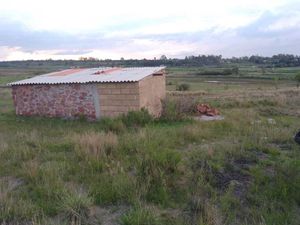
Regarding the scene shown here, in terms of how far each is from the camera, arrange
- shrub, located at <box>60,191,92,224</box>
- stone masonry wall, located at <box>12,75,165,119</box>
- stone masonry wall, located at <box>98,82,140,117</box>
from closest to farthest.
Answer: shrub, located at <box>60,191,92,224</box> < stone masonry wall, located at <box>98,82,140,117</box> < stone masonry wall, located at <box>12,75,165,119</box>

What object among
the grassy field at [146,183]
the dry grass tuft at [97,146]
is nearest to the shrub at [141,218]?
the grassy field at [146,183]

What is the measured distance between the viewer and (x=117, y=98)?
15.5m

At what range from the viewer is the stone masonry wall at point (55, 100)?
16.2 metres

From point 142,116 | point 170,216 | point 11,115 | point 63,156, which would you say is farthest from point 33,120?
point 170,216

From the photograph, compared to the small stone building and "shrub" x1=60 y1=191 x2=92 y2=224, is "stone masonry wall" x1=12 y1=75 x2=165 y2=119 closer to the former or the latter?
the small stone building

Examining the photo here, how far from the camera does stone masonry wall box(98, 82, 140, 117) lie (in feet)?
49.9

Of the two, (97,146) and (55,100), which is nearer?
(97,146)

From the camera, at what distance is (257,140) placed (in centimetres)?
936

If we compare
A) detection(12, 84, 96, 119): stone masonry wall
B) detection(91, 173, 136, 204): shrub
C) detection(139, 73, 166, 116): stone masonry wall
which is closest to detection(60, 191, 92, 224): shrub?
detection(91, 173, 136, 204): shrub

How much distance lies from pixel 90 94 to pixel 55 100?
6.73 feet

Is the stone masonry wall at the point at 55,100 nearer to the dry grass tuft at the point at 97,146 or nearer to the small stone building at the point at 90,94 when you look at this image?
the small stone building at the point at 90,94

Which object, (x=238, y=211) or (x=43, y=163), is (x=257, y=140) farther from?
(x=43, y=163)

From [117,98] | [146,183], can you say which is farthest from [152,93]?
[146,183]

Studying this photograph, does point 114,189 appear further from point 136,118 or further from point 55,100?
point 55,100
